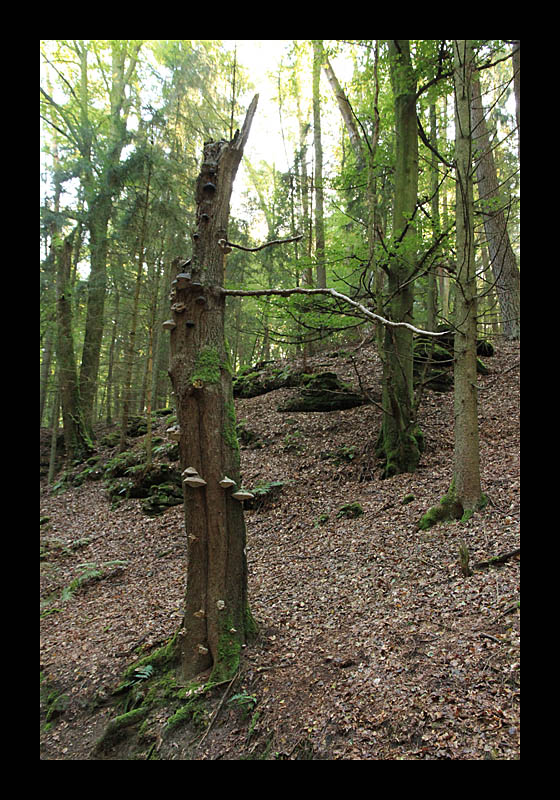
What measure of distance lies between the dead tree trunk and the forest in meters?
0.02

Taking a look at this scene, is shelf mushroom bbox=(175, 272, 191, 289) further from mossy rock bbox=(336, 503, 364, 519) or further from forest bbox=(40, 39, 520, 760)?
mossy rock bbox=(336, 503, 364, 519)

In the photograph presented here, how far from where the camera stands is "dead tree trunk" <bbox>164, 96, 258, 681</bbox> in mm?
4023

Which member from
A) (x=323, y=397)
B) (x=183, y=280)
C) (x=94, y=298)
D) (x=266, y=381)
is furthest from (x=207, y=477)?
(x=94, y=298)

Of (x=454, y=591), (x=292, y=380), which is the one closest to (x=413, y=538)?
(x=454, y=591)

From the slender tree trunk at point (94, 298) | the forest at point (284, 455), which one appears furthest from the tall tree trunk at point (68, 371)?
the slender tree trunk at point (94, 298)

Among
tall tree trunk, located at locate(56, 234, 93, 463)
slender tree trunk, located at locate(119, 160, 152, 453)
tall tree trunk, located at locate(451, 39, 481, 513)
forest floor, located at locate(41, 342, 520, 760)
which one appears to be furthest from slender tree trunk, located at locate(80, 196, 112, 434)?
tall tree trunk, located at locate(451, 39, 481, 513)

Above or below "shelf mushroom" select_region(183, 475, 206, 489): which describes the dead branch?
below

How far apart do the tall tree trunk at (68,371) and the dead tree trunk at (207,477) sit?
38.7 ft

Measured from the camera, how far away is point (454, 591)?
14.1ft

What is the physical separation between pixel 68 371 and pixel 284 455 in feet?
29.5

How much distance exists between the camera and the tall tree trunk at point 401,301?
827 cm

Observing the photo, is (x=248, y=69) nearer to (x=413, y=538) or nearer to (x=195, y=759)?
(x=413, y=538)

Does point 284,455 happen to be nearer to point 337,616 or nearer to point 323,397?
point 323,397
